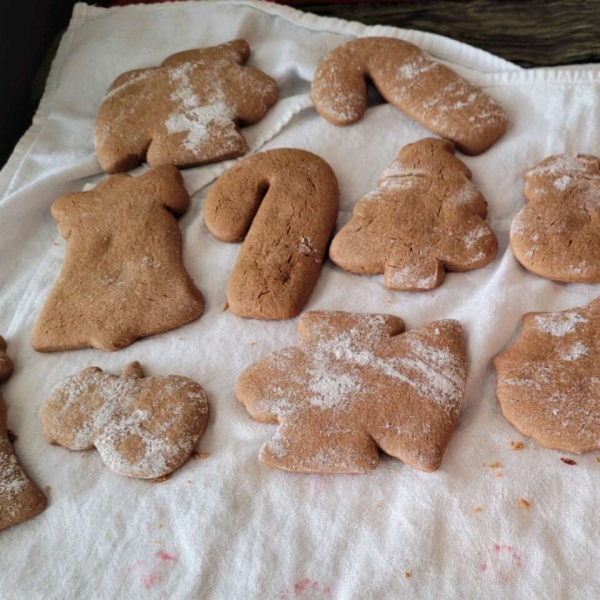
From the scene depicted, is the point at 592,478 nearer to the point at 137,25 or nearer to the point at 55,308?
the point at 55,308

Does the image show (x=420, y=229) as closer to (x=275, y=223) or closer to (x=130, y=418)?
(x=275, y=223)

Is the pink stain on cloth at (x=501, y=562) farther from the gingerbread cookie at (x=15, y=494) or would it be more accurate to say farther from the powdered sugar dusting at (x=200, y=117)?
the powdered sugar dusting at (x=200, y=117)

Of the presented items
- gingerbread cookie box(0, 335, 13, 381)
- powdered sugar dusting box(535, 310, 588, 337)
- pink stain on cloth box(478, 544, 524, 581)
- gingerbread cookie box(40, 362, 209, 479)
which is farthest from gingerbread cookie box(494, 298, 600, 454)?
gingerbread cookie box(0, 335, 13, 381)

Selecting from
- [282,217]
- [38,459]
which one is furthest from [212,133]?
[38,459]

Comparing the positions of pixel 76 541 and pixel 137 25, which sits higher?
pixel 137 25

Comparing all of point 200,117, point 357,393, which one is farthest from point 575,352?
point 200,117
